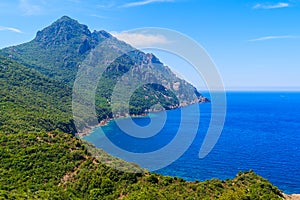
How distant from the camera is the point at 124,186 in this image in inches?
1009

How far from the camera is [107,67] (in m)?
130

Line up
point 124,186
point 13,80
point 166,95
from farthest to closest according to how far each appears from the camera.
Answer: point 166,95, point 13,80, point 124,186

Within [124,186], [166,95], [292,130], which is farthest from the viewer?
[166,95]

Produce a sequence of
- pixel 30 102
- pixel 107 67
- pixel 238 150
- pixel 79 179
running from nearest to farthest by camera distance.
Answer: pixel 79 179
pixel 238 150
pixel 30 102
pixel 107 67

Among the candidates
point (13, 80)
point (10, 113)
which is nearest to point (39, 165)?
point (10, 113)

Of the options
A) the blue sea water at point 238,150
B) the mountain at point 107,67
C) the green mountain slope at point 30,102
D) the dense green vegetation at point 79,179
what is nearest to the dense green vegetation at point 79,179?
the dense green vegetation at point 79,179

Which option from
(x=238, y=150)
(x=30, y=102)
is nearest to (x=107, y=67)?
(x=30, y=102)

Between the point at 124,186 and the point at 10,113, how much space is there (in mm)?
39878

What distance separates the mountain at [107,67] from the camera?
109 meters

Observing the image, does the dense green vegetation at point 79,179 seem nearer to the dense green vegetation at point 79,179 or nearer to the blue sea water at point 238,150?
the dense green vegetation at point 79,179

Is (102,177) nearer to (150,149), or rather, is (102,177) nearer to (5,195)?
(5,195)

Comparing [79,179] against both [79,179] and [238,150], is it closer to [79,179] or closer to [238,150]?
[79,179]

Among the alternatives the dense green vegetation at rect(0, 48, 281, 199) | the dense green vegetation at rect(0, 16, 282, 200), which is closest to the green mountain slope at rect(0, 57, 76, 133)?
the dense green vegetation at rect(0, 16, 282, 200)

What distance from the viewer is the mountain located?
109 meters
